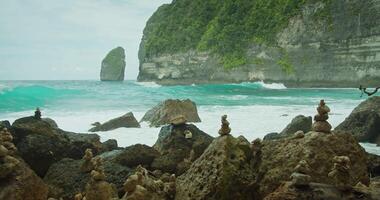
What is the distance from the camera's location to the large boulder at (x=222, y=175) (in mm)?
3820

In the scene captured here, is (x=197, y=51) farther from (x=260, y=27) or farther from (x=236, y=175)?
(x=236, y=175)

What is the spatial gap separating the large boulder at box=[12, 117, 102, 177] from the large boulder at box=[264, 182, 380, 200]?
4.40 m

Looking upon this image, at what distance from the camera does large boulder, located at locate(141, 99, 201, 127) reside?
1550 cm

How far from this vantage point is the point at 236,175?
3910 millimetres

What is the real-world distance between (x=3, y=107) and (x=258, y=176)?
29.6 m

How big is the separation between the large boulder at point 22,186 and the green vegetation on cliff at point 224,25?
53439mm

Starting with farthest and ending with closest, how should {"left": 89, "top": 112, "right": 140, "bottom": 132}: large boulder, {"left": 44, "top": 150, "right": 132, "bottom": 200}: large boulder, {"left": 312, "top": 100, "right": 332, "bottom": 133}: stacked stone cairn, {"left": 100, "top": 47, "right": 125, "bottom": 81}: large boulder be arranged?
{"left": 100, "top": 47, "right": 125, "bottom": 81}: large boulder, {"left": 89, "top": 112, "right": 140, "bottom": 132}: large boulder, {"left": 44, "top": 150, "right": 132, "bottom": 200}: large boulder, {"left": 312, "top": 100, "right": 332, "bottom": 133}: stacked stone cairn

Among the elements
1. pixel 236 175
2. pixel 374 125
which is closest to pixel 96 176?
pixel 236 175

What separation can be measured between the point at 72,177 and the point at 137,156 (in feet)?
4.87

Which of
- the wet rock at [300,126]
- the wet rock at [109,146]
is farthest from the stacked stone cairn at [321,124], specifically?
the wet rock at [300,126]

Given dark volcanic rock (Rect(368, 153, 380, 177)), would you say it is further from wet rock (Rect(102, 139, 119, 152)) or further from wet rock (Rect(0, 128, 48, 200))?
wet rock (Rect(102, 139, 119, 152))

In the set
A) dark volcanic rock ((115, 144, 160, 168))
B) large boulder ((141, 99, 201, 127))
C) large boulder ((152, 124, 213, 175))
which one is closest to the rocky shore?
dark volcanic rock ((115, 144, 160, 168))

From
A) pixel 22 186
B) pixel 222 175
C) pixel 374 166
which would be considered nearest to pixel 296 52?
pixel 374 166

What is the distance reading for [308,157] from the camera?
400cm
